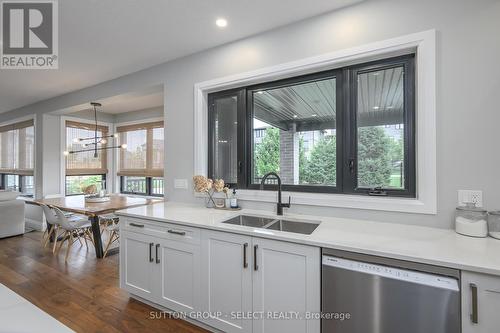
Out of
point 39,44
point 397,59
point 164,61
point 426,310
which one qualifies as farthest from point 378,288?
point 39,44

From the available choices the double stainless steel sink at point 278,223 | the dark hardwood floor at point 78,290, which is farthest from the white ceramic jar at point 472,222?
the dark hardwood floor at point 78,290

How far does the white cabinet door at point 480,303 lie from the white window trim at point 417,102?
626 millimetres

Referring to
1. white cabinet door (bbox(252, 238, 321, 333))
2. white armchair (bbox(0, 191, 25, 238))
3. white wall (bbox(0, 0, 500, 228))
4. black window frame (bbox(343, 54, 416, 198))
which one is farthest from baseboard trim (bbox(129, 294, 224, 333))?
white armchair (bbox(0, 191, 25, 238))

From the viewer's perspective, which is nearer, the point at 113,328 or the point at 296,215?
the point at 113,328

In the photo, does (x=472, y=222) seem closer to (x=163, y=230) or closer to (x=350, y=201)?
(x=350, y=201)

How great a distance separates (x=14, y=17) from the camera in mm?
2066

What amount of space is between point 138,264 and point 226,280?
3.16ft

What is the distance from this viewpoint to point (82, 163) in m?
5.54

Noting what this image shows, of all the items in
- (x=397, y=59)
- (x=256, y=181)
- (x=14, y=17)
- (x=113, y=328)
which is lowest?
(x=113, y=328)

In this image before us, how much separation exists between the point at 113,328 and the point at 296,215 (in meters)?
1.76

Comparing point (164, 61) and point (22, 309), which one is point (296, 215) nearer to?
point (22, 309)

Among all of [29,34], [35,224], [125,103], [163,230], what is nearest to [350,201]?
[163,230]

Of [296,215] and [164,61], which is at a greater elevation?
[164,61]

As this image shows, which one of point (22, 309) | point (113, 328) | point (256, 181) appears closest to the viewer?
point (22, 309)
